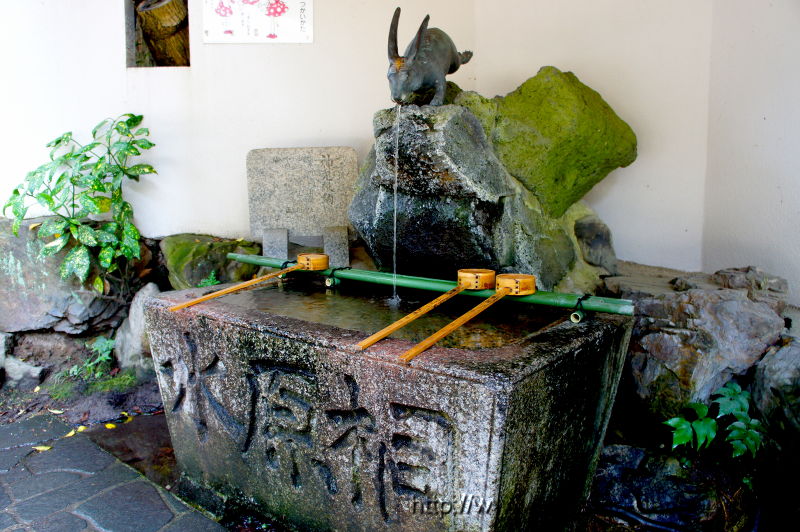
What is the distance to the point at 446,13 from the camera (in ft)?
15.5

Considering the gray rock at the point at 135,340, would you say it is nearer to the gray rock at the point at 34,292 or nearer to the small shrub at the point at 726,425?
the gray rock at the point at 34,292

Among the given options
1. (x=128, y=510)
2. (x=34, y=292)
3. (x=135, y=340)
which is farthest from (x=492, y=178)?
(x=34, y=292)

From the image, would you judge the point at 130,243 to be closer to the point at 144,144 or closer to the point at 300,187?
the point at 144,144

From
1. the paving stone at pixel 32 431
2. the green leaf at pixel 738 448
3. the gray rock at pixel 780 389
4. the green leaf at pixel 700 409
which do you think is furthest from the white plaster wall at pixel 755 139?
the paving stone at pixel 32 431

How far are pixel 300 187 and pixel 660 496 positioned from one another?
3215mm

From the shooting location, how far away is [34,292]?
4.70 meters

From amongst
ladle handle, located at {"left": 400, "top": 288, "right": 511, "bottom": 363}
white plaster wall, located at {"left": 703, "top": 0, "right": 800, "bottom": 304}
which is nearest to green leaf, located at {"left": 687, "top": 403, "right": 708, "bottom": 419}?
ladle handle, located at {"left": 400, "top": 288, "right": 511, "bottom": 363}

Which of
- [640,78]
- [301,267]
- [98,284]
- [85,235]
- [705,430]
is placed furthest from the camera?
[98,284]

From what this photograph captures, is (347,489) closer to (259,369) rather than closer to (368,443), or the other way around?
(368,443)

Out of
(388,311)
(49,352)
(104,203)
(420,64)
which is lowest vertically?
(49,352)

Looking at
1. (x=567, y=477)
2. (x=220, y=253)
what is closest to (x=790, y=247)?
(x=567, y=477)

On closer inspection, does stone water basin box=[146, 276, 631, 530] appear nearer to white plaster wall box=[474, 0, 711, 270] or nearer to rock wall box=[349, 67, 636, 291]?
rock wall box=[349, 67, 636, 291]

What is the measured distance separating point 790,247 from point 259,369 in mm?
3347

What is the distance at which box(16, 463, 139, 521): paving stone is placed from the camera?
3031mm
